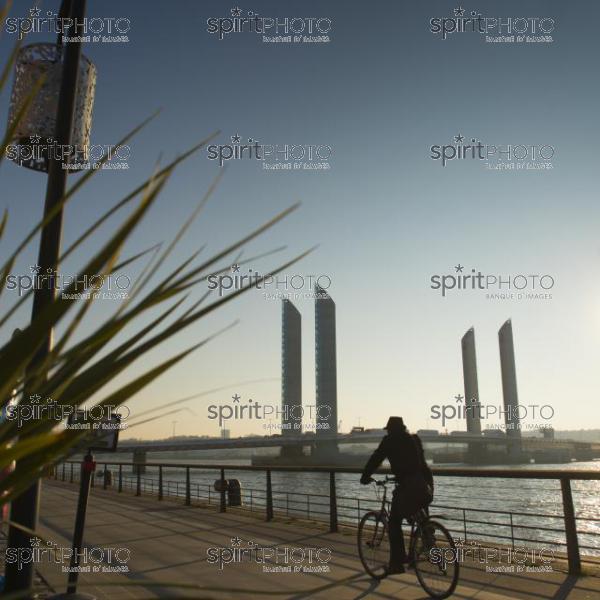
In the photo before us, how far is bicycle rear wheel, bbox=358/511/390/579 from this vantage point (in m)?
5.62

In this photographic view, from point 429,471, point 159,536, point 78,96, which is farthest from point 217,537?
point 78,96

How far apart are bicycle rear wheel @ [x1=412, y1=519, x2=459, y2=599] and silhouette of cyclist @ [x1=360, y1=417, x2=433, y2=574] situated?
184 millimetres

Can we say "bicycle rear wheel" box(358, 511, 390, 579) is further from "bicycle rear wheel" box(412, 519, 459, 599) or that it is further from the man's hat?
the man's hat

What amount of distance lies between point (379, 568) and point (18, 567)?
336 centimetres

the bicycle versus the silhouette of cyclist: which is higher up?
the silhouette of cyclist

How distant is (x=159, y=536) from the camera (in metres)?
7.97

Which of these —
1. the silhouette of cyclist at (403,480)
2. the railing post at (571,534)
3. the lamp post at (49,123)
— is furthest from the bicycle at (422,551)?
the lamp post at (49,123)

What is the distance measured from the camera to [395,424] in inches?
222

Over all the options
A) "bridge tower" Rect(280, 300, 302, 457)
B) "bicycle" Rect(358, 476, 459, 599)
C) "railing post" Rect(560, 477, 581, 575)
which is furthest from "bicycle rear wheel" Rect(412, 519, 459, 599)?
"bridge tower" Rect(280, 300, 302, 457)

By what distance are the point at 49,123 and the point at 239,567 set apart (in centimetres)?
454

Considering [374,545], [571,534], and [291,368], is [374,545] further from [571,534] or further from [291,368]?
[291,368]

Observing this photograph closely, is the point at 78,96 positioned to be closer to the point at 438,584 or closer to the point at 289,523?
the point at 438,584

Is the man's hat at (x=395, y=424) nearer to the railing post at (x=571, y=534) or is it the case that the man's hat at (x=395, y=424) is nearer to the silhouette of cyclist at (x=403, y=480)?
the silhouette of cyclist at (x=403, y=480)

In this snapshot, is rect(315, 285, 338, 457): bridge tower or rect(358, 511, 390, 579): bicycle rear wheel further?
rect(315, 285, 338, 457): bridge tower
